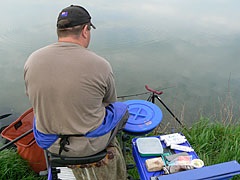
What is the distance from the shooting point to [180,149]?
1.84 metres

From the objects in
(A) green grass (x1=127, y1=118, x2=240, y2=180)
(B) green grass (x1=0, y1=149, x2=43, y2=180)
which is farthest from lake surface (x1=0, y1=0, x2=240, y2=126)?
(B) green grass (x1=0, y1=149, x2=43, y2=180)

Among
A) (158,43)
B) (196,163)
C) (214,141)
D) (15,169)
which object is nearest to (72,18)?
(196,163)

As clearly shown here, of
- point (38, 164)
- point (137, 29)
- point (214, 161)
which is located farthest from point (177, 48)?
point (38, 164)

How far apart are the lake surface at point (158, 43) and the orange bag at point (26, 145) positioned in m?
1.54

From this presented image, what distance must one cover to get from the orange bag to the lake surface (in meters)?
1.54

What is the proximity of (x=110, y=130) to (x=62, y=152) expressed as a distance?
0.30m

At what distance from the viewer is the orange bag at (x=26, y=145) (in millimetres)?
1894

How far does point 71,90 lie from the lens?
118cm

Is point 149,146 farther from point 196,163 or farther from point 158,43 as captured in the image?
point 158,43

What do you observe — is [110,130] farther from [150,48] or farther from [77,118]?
[150,48]

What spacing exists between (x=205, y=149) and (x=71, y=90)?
5.36ft

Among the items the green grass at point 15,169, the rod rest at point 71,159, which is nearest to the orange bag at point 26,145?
the green grass at point 15,169

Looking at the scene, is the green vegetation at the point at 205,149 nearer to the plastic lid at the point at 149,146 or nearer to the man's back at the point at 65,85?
the plastic lid at the point at 149,146

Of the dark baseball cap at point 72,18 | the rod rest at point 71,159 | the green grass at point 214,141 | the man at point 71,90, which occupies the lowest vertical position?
the green grass at point 214,141
